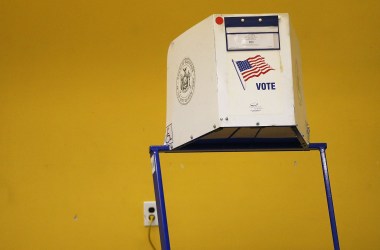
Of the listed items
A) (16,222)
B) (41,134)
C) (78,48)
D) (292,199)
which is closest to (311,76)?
(292,199)

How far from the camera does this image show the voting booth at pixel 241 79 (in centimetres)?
129

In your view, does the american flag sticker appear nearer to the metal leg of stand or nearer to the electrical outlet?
the metal leg of stand

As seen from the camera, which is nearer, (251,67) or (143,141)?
(251,67)

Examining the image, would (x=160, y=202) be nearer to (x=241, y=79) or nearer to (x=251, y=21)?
(x=241, y=79)

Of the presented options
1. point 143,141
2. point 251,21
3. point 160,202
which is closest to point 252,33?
point 251,21

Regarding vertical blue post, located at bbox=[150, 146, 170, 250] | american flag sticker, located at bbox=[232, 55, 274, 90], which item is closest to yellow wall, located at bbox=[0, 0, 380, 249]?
vertical blue post, located at bbox=[150, 146, 170, 250]

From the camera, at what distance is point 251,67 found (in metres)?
1.31

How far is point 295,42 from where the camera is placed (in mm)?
1418

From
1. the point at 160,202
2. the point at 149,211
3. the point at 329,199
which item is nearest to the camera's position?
the point at 160,202

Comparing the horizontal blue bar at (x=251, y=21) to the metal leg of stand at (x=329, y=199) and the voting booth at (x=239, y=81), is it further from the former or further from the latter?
the metal leg of stand at (x=329, y=199)

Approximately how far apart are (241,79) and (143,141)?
913 mm

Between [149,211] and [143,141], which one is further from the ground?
[143,141]

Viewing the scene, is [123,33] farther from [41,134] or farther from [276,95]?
[276,95]

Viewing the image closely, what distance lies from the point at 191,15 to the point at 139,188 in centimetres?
70
